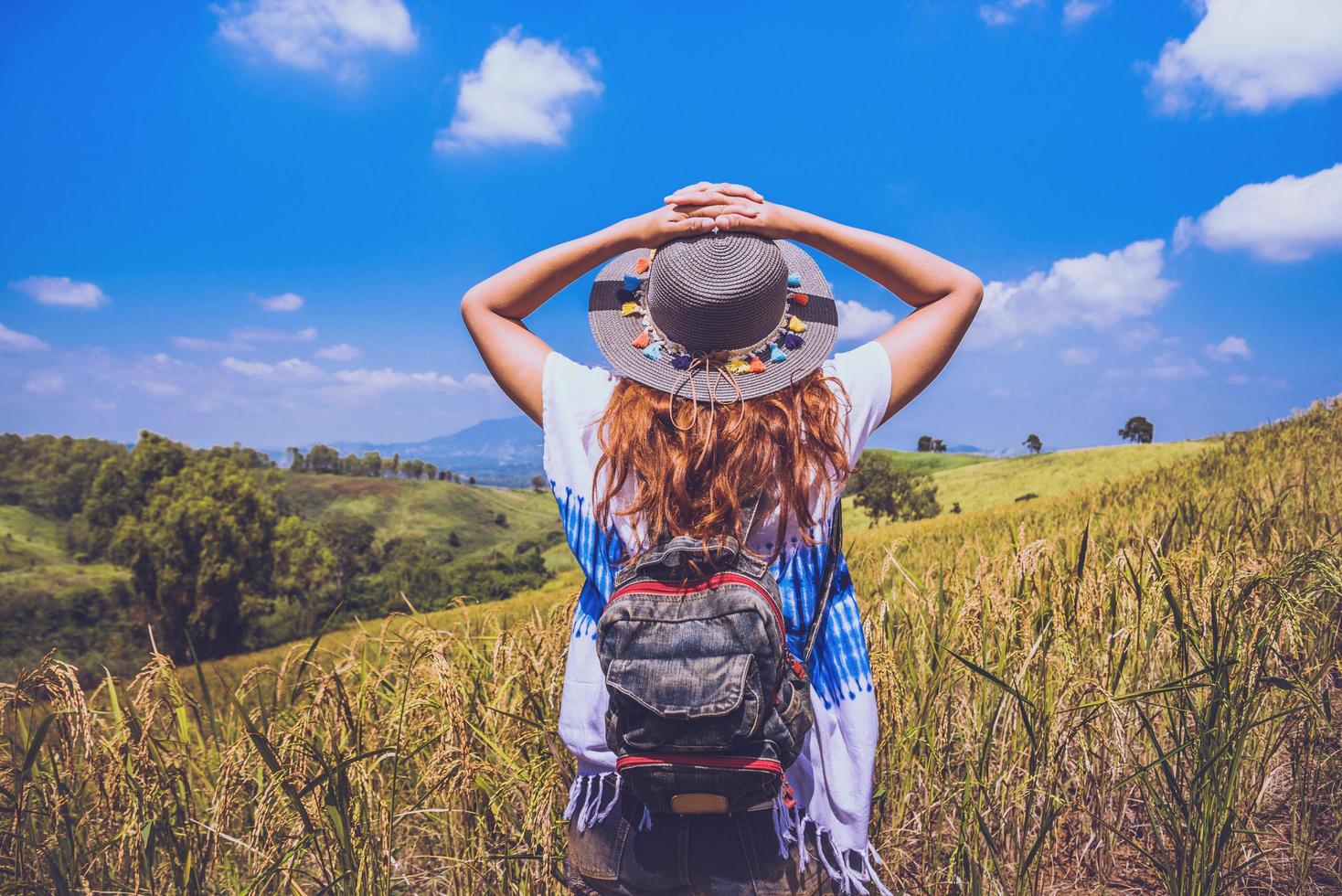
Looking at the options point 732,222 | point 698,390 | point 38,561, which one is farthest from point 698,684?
point 38,561

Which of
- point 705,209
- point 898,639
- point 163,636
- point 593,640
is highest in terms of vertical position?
point 705,209

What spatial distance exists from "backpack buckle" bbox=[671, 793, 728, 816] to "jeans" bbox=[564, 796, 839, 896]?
84mm

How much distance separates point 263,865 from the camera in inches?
79.4

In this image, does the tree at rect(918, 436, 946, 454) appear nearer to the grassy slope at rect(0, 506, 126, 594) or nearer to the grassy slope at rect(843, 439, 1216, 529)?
the grassy slope at rect(843, 439, 1216, 529)

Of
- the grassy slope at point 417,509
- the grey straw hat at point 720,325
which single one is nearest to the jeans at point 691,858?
the grey straw hat at point 720,325

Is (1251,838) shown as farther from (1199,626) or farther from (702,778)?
(702,778)

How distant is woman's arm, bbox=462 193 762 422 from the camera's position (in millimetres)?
1594

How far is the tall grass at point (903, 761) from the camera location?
194 centimetres

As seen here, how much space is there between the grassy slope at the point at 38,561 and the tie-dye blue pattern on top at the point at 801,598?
6645 cm

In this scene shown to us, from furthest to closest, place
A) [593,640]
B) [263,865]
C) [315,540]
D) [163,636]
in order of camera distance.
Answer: [315,540]
[163,636]
[263,865]
[593,640]

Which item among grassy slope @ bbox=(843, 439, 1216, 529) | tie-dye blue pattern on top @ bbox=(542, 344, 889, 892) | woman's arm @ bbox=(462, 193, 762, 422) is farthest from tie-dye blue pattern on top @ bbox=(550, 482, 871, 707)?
grassy slope @ bbox=(843, 439, 1216, 529)

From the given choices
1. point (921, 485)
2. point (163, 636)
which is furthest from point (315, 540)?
point (921, 485)

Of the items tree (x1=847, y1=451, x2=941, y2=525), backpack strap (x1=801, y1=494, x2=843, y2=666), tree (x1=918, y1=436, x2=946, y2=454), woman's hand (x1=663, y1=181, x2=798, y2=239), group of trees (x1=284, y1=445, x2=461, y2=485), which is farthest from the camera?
group of trees (x1=284, y1=445, x2=461, y2=485)

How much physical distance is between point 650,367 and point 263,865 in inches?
71.7
